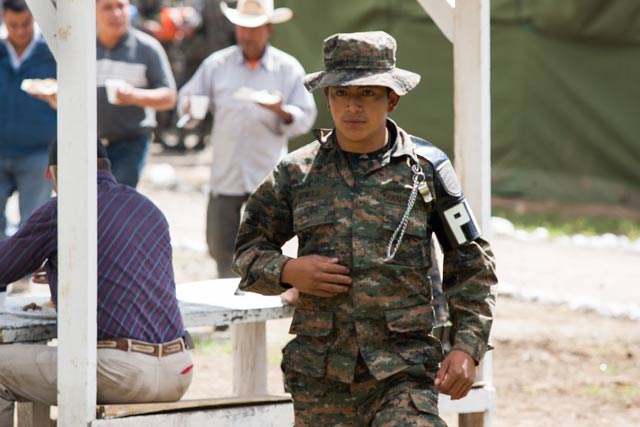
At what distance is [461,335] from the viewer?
4320 millimetres

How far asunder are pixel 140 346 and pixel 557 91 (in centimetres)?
963

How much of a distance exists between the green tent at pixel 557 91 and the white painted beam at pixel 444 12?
27.1 ft

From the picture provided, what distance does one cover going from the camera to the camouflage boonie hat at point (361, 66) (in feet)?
14.2

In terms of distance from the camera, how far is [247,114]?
29.2 ft

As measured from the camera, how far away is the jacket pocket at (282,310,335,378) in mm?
4410

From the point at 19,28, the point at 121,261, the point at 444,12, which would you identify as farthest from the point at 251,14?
the point at 121,261

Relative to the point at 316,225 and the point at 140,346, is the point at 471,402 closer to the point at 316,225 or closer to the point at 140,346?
the point at 140,346

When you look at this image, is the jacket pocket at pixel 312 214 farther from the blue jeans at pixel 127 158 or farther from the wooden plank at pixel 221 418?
the blue jeans at pixel 127 158

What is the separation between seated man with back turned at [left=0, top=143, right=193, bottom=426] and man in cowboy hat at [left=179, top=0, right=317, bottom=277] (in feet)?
11.1

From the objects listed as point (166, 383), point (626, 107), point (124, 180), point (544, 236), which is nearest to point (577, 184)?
point (626, 107)

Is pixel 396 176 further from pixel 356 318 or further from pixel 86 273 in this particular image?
pixel 86 273

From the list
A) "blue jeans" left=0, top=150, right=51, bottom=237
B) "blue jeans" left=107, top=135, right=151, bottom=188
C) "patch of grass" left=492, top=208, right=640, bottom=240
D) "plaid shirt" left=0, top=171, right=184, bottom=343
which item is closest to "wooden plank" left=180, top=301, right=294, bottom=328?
"plaid shirt" left=0, top=171, right=184, bottom=343

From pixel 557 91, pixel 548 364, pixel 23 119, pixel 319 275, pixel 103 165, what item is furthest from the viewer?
pixel 557 91

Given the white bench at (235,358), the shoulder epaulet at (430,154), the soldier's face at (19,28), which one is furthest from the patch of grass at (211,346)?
the shoulder epaulet at (430,154)
